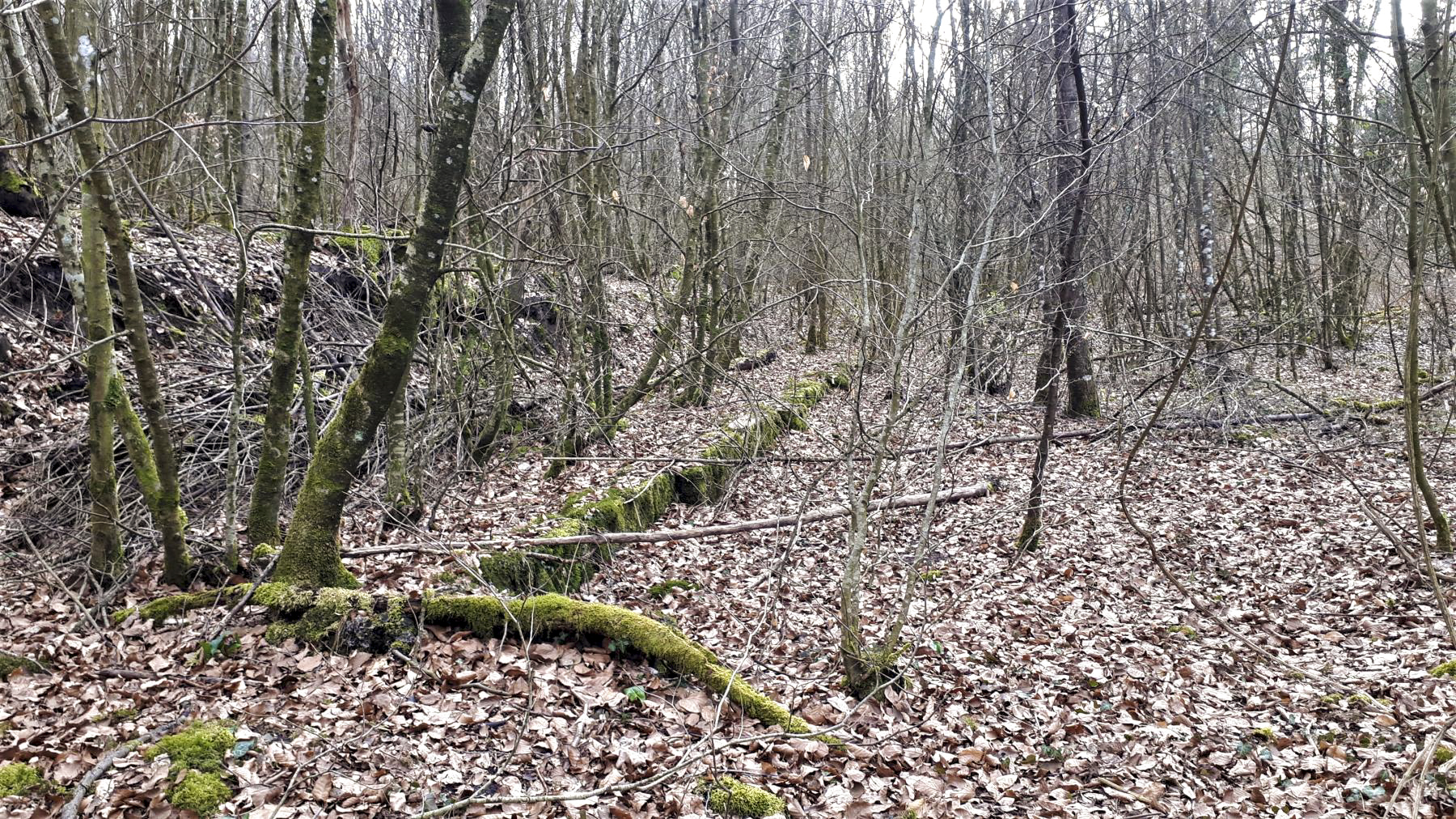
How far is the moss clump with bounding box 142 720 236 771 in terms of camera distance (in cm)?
321

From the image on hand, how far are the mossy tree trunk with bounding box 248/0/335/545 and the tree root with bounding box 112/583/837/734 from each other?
65 cm

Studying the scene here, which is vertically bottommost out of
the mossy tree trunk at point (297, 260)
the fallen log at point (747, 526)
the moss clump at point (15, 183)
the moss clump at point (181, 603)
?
the fallen log at point (747, 526)

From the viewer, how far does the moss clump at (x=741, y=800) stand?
3.37m

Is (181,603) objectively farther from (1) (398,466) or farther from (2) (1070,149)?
(2) (1070,149)

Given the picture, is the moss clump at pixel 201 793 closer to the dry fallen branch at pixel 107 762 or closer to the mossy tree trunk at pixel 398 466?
the dry fallen branch at pixel 107 762

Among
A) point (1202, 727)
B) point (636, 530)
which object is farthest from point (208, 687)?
point (1202, 727)

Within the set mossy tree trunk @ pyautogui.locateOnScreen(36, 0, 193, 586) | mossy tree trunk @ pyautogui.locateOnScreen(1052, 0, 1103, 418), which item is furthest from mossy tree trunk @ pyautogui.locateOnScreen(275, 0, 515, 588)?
mossy tree trunk @ pyautogui.locateOnScreen(1052, 0, 1103, 418)

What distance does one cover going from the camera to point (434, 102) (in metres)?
6.66

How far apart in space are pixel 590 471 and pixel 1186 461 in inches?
266

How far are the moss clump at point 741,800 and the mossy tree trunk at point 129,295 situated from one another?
350cm

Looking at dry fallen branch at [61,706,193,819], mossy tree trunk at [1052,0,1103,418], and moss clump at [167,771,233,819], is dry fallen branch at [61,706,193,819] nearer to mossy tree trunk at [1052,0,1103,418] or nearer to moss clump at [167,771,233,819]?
moss clump at [167,771,233,819]

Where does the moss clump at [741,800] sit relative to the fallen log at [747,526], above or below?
below

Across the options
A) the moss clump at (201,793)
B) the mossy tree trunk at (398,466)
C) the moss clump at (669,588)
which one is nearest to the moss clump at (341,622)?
the moss clump at (201,793)

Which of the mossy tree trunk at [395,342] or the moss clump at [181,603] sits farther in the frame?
the moss clump at [181,603]
